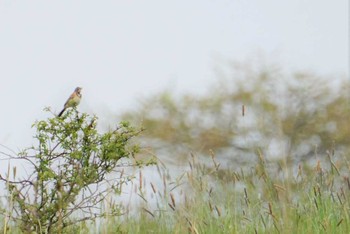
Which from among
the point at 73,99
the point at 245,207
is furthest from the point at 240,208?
the point at 73,99

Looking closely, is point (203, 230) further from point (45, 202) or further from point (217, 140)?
point (217, 140)

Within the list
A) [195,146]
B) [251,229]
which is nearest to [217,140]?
[195,146]

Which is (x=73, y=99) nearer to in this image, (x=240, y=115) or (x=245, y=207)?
(x=245, y=207)

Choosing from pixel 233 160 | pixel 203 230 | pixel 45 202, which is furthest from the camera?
pixel 233 160

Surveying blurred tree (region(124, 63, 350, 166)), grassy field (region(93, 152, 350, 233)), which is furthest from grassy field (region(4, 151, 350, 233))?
blurred tree (region(124, 63, 350, 166))

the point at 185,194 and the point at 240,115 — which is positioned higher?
the point at 240,115

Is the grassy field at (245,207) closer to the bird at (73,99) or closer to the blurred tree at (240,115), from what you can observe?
the bird at (73,99)

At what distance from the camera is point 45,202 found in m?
4.94

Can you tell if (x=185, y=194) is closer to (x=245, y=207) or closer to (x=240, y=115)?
(x=245, y=207)

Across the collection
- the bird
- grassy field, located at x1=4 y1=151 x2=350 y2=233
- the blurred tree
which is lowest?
grassy field, located at x1=4 y1=151 x2=350 y2=233

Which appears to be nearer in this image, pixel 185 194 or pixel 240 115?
pixel 185 194

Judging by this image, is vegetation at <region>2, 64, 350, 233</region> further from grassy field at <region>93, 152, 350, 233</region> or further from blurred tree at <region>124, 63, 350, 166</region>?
blurred tree at <region>124, 63, 350, 166</region>

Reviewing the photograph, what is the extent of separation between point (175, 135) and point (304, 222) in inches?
472

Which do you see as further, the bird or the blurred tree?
the blurred tree
